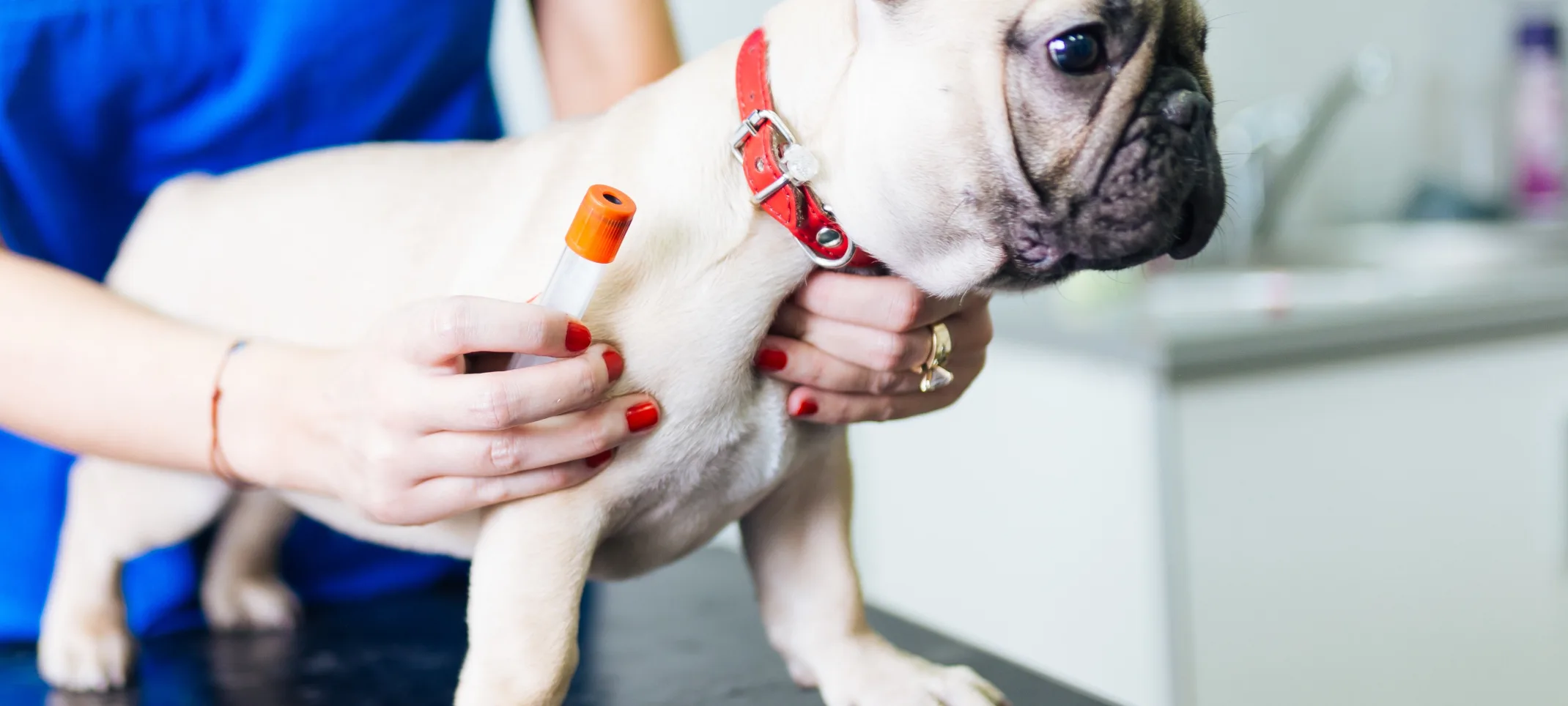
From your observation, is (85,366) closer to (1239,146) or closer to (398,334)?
(398,334)

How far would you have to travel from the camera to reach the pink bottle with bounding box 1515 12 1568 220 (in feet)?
8.75

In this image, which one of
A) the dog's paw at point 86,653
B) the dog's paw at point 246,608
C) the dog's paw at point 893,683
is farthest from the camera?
the dog's paw at point 246,608

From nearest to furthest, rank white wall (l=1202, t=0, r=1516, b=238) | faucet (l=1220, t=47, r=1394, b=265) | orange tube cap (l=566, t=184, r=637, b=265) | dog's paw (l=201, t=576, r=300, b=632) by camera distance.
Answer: orange tube cap (l=566, t=184, r=637, b=265)
dog's paw (l=201, t=576, r=300, b=632)
faucet (l=1220, t=47, r=1394, b=265)
white wall (l=1202, t=0, r=1516, b=238)

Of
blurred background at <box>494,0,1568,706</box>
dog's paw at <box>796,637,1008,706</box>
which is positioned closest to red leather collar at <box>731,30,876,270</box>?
dog's paw at <box>796,637,1008,706</box>

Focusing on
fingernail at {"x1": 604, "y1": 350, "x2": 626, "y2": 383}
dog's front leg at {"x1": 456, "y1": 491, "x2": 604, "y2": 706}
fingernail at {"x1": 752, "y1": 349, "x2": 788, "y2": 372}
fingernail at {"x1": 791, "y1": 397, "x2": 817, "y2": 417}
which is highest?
fingernail at {"x1": 604, "y1": 350, "x2": 626, "y2": 383}

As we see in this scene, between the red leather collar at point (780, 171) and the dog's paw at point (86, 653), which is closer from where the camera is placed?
the red leather collar at point (780, 171)

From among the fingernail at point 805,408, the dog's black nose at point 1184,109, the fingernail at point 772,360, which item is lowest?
the fingernail at point 805,408

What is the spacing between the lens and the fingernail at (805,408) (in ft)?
2.72

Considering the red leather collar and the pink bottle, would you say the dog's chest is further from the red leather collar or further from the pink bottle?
the pink bottle

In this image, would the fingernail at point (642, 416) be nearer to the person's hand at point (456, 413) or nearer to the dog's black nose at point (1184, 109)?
the person's hand at point (456, 413)

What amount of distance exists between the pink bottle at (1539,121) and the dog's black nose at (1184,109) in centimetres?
229

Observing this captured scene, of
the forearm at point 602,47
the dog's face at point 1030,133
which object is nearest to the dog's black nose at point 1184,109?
the dog's face at point 1030,133

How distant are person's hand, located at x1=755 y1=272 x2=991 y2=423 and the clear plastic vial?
13cm

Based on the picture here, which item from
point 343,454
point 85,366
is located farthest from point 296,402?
point 85,366
